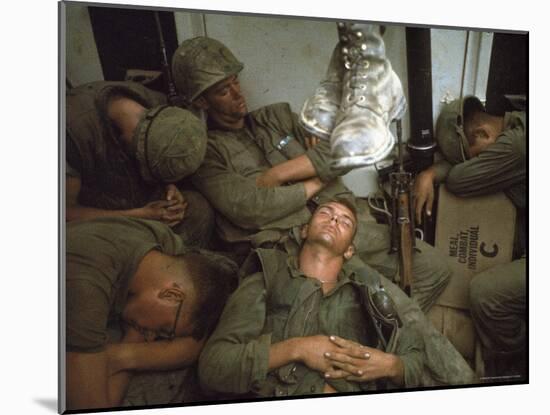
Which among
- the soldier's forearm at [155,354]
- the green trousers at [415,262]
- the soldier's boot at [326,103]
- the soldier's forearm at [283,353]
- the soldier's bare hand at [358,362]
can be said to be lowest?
the soldier's bare hand at [358,362]

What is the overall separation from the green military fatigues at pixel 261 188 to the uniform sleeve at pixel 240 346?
32cm

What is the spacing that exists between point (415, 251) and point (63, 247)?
2121 mm

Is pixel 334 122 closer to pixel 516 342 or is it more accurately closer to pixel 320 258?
pixel 320 258

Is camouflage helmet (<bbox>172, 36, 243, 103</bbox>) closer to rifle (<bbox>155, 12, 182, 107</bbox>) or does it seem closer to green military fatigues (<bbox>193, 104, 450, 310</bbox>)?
rifle (<bbox>155, 12, 182, 107</bbox>)

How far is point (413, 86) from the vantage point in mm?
6219

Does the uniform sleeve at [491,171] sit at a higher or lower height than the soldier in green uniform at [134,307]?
higher

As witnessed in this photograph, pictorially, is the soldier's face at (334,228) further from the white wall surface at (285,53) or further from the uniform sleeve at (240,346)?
the uniform sleeve at (240,346)

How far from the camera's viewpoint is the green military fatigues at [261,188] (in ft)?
19.2

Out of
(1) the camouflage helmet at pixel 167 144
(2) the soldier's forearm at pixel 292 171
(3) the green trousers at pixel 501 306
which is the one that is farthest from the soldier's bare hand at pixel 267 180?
(3) the green trousers at pixel 501 306

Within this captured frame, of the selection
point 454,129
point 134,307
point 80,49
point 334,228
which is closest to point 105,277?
point 134,307

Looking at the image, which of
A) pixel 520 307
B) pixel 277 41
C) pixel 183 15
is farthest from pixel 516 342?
pixel 183 15

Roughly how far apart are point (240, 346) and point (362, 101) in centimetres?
161

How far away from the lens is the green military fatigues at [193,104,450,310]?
231 inches

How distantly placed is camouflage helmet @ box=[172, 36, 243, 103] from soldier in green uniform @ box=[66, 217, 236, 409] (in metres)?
0.80
